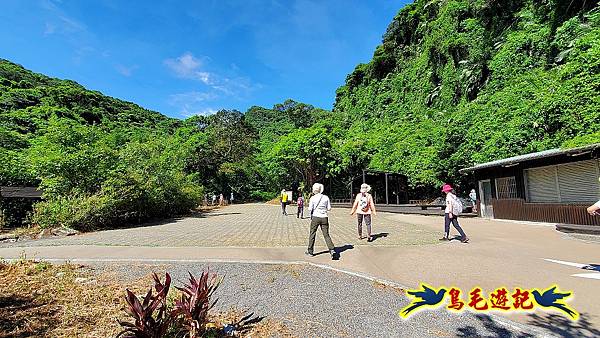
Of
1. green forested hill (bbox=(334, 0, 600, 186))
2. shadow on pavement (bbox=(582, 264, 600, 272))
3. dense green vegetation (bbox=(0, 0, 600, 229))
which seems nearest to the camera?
shadow on pavement (bbox=(582, 264, 600, 272))

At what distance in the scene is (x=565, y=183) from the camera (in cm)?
1202

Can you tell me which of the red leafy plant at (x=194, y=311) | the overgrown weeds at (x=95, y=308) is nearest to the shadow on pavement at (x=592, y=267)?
the overgrown weeds at (x=95, y=308)

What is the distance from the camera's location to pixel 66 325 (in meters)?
3.41

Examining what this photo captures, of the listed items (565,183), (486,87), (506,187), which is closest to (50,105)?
(486,87)

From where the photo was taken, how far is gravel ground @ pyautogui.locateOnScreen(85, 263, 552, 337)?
3.26m

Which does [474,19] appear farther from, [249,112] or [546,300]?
[249,112]

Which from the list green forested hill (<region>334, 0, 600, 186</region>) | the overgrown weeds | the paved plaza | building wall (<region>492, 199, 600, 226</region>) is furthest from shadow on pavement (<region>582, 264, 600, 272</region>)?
green forested hill (<region>334, 0, 600, 186</region>)

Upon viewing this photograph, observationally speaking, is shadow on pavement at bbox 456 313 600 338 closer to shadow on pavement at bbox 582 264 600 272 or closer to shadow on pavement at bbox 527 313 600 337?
shadow on pavement at bbox 527 313 600 337

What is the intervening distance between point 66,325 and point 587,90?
20.4 m

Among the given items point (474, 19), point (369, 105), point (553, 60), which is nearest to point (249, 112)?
point (369, 105)

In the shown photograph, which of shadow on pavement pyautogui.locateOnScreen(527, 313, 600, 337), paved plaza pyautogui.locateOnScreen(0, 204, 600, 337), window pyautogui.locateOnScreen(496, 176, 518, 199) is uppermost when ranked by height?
window pyautogui.locateOnScreen(496, 176, 518, 199)

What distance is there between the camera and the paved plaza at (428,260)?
11.4 feet

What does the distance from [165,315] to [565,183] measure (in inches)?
568

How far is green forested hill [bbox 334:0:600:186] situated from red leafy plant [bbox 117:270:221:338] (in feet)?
53.8
